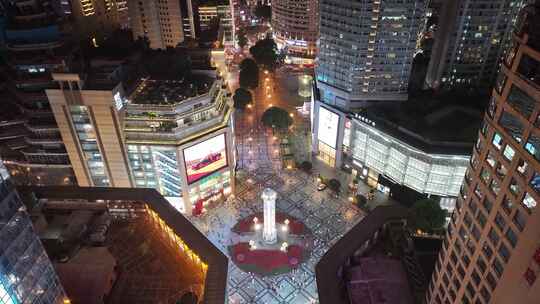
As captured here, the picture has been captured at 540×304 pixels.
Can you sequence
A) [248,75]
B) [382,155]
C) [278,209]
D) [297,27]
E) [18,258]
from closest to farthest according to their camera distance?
Answer: [18,258] → [278,209] → [382,155] → [248,75] → [297,27]

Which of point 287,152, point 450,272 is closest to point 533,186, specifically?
point 450,272

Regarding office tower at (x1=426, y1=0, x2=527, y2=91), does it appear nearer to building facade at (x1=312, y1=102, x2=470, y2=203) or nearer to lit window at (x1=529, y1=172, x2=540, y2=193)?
building facade at (x1=312, y1=102, x2=470, y2=203)

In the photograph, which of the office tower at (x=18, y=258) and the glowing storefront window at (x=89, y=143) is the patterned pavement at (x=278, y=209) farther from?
the office tower at (x=18, y=258)

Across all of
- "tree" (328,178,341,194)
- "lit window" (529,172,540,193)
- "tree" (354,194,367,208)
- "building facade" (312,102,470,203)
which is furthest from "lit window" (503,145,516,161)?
"tree" (328,178,341,194)

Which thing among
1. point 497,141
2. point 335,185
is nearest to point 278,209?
point 335,185

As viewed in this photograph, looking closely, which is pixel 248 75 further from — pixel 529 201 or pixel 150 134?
pixel 529 201

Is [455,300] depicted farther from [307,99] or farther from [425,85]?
[307,99]

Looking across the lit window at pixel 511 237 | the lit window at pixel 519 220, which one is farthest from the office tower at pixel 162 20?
the lit window at pixel 519 220
